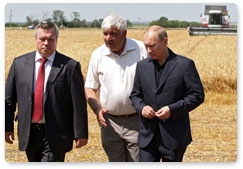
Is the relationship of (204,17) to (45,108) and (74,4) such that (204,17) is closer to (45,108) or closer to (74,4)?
(74,4)

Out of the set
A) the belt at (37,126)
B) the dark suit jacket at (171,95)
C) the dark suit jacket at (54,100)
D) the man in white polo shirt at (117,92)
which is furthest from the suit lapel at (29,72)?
the dark suit jacket at (171,95)

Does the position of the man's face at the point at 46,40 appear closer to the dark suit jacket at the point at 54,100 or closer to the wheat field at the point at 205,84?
the dark suit jacket at the point at 54,100

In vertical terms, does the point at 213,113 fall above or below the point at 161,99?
below

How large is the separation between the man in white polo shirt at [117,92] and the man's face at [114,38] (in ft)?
0.15

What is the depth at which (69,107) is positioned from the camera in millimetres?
3080

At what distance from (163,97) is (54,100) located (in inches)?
24.4

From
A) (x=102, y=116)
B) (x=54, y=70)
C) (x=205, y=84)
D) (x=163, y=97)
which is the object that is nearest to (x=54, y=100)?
(x=54, y=70)

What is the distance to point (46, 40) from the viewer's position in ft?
9.78

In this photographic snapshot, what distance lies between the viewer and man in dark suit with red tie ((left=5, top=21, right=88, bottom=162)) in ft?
9.93

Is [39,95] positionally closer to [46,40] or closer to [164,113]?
[46,40]

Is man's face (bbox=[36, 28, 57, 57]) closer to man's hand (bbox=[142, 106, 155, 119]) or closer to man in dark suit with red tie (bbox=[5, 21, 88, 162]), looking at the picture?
man in dark suit with red tie (bbox=[5, 21, 88, 162])
